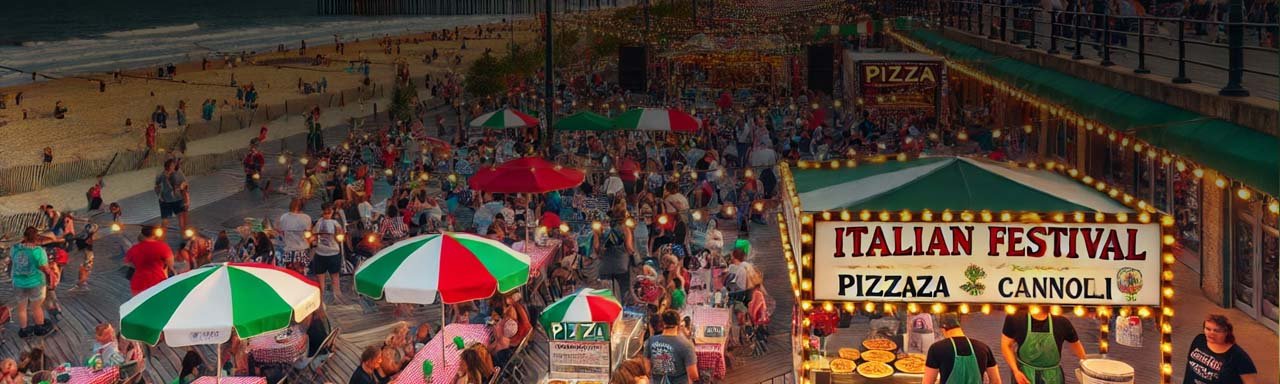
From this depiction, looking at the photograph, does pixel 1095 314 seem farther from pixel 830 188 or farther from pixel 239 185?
pixel 239 185

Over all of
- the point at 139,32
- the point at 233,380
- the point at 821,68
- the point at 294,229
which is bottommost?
the point at 233,380

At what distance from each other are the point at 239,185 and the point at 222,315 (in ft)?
67.2

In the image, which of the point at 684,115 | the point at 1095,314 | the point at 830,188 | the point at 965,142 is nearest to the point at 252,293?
the point at 830,188

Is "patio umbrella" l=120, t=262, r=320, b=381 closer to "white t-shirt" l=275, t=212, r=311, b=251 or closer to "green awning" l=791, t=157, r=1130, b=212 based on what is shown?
"green awning" l=791, t=157, r=1130, b=212

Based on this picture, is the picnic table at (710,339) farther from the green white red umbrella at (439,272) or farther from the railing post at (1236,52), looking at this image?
the railing post at (1236,52)

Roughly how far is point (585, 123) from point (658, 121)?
4.77 ft

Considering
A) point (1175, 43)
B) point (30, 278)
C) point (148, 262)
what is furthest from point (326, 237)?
point (1175, 43)

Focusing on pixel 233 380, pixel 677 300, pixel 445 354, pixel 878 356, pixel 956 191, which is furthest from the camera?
pixel 677 300

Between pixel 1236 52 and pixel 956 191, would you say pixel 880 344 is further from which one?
pixel 1236 52

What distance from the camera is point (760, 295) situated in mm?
12680

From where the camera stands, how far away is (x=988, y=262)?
6.72m

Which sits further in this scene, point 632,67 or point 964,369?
point 632,67

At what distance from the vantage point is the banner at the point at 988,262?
21.5ft

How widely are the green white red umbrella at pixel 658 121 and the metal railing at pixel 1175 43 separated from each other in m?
6.36
